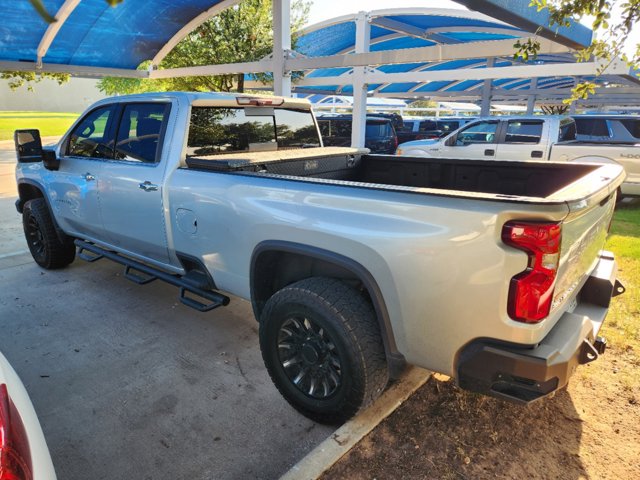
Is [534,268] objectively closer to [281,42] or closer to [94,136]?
[94,136]

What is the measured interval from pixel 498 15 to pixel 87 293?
5665 mm

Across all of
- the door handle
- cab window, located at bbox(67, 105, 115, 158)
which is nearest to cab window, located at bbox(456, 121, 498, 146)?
cab window, located at bbox(67, 105, 115, 158)

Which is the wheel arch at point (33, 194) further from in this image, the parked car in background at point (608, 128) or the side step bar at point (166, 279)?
the parked car in background at point (608, 128)

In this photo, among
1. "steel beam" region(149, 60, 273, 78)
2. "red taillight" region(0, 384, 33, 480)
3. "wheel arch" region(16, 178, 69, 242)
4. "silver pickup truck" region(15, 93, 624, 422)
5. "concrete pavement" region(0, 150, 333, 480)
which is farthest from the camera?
"steel beam" region(149, 60, 273, 78)

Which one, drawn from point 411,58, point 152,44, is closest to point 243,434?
point 411,58

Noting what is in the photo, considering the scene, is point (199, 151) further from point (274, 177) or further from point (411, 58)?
point (411, 58)

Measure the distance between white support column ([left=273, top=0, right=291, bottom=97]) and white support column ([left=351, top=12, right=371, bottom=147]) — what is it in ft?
5.81

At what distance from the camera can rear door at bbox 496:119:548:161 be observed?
8.61 metres

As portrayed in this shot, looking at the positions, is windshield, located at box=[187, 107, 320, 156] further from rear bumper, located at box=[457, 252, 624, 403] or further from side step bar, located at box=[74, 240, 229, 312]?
rear bumper, located at box=[457, 252, 624, 403]

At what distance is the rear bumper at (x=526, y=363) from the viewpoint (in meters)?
1.92

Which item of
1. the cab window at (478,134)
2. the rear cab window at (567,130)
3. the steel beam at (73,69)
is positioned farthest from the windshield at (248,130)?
the steel beam at (73,69)

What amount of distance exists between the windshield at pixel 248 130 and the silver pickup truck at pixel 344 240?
0.05ft

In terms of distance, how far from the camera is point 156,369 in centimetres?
325

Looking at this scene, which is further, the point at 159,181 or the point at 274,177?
the point at 159,181
